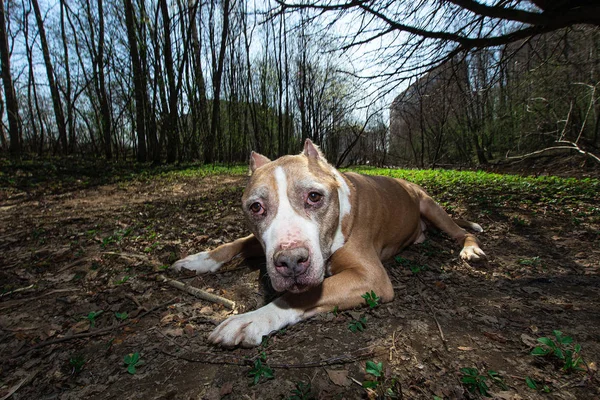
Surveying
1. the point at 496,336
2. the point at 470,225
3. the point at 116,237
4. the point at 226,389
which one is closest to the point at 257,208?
the point at 226,389

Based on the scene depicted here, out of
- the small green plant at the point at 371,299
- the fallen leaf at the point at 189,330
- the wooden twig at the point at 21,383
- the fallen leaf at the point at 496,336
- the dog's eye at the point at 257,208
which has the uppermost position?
the dog's eye at the point at 257,208

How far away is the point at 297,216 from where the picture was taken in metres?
2.39

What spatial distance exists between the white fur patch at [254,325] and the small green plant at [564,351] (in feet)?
5.26

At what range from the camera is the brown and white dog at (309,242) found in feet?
7.02

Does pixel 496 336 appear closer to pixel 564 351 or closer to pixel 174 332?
pixel 564 351

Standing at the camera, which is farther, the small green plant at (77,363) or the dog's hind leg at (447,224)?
the dog's hind leg at (447,224)

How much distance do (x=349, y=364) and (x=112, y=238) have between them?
13.5ft

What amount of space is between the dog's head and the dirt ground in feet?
1.70

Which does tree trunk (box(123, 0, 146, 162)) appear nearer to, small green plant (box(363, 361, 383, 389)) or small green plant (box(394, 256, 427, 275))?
small green plant (box(394, 256, 427, 275))

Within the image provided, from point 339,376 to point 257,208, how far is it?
142 cm

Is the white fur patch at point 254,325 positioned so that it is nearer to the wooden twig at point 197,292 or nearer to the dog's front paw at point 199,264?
the wooden twig at point 197,292

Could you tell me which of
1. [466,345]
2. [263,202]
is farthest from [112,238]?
[466,345]

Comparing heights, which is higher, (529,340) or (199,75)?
(199,75)

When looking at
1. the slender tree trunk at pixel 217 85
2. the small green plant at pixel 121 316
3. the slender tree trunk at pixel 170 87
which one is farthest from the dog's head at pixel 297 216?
the slender tree trunk at pixel 217 85
